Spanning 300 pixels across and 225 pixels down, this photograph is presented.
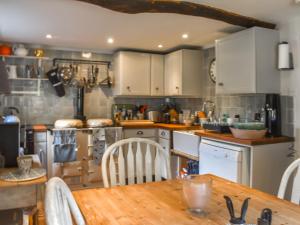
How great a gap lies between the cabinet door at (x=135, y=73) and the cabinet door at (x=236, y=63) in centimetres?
143

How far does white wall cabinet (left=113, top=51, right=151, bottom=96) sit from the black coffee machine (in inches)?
81.8

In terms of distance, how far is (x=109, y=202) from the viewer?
1301 millimetres

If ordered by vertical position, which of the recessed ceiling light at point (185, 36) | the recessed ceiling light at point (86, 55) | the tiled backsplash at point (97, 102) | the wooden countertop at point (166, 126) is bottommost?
the wooden countertop at point (166, 126)

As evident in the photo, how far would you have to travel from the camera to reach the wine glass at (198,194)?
1169 millimetres

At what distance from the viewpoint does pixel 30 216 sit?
1667 mm

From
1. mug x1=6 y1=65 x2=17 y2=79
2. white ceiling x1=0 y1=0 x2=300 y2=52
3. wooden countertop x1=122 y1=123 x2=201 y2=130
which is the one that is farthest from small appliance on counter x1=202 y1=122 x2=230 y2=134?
mug x1=6 y1=65 x2=17 y2=79

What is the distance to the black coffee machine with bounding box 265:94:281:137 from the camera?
2902 millimetres

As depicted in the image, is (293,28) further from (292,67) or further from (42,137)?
(42,137)

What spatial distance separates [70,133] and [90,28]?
1.44m

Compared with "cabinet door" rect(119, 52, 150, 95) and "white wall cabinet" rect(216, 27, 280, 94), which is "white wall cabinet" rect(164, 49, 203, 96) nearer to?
"cabinet door" rect(119, 52, 150, 95)

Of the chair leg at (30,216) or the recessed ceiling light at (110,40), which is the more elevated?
the recessed ceiling light at (110,40)

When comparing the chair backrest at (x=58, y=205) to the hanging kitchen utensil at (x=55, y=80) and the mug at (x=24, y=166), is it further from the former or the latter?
the hanging kitchen utensil at (x=55, y=80)

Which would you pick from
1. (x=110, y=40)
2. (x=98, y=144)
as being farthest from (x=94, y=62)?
(x=98, y=144)

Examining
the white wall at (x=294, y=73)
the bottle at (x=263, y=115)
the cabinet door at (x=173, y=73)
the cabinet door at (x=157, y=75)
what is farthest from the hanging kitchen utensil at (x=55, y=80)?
the white wall at (x=294, y=73)
